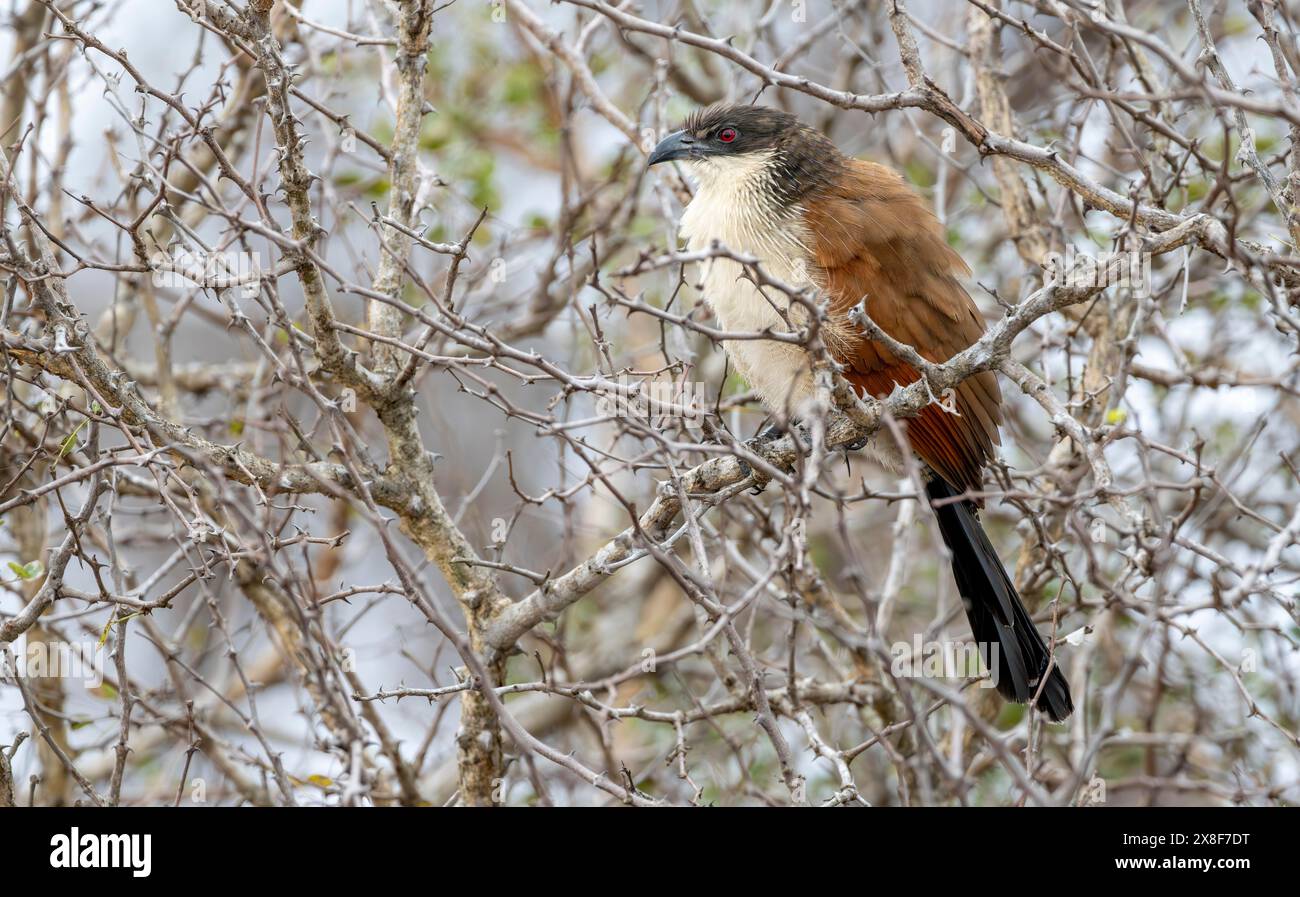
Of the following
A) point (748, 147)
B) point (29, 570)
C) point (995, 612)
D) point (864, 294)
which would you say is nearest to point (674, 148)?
point (748, 147)

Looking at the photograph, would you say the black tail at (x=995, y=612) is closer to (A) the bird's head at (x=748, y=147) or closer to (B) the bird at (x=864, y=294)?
(B) the bird at (x=864, y=294)

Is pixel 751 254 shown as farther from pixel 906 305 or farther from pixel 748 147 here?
pixel 748 147

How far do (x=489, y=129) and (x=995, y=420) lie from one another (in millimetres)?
3602

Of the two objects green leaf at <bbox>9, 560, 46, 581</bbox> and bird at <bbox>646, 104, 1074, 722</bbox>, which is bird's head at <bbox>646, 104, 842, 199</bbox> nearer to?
bird at <bbox>646, 104, 1074, 722</bbox>

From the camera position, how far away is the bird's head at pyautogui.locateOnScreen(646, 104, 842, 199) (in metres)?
3.26

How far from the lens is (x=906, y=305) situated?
9.98 ft

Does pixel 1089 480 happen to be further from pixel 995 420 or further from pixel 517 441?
pixel 517 441

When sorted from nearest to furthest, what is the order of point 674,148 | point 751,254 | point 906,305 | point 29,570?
1. point 29,570
2. point 751,254
3. point 906,305
4. point 674,148

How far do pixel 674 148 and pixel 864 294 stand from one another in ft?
2.32

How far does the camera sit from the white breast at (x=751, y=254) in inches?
115

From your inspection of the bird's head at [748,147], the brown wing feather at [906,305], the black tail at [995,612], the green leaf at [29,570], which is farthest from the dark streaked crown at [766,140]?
the green leaf at [29,570]

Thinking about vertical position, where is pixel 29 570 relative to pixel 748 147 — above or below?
below
